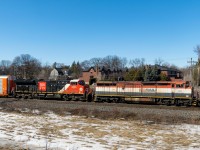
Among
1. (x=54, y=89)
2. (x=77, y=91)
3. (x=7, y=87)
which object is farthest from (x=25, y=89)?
(x=77, y=91)

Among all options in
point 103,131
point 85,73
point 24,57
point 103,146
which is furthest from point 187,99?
point 24,57

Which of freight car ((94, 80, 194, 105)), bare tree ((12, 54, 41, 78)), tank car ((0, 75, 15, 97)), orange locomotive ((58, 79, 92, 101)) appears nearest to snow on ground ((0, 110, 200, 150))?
freight car ((94, 80, 194, 105))

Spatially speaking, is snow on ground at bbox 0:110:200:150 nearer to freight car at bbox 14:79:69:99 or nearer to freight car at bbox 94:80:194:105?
freight car at bbox 94:80:194:105

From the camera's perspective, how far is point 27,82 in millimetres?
42031

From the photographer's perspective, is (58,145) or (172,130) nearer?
(58,145)

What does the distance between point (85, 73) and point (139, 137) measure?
4077 inches

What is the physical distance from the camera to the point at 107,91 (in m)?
34.5

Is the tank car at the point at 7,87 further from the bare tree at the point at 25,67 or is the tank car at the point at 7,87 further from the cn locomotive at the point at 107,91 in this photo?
the bare tree at the point at 25,67

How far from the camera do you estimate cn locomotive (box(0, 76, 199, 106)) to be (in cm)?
3008

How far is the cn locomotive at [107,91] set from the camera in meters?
30.1

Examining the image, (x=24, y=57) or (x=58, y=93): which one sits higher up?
(x=24, y=57)

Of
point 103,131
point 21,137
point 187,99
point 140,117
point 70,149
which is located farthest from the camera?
point 187,99

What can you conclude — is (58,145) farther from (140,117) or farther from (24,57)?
(24,57)

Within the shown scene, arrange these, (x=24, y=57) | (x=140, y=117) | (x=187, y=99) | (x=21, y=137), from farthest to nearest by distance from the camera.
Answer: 1. (x=24, y=57)
2. (x=187, y=99)
3. (x=140, y=117)
4. (x=21, y=137)
